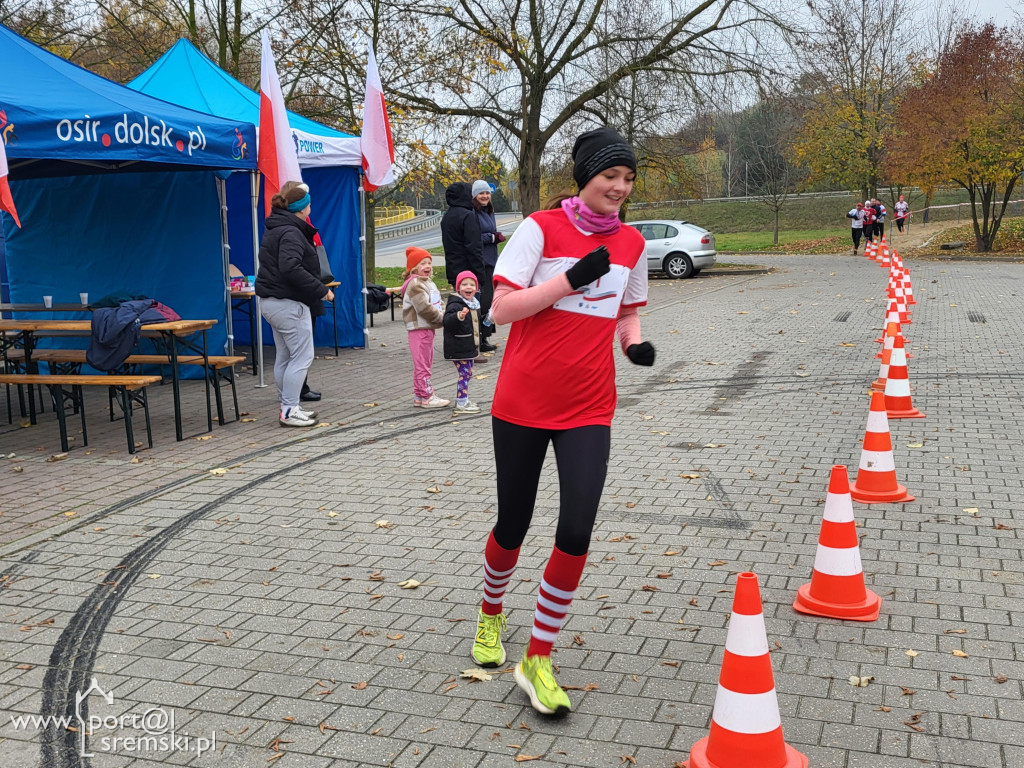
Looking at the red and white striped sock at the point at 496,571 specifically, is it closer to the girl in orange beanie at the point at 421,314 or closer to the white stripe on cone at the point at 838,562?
the white stripe on cone at the point at 838,562

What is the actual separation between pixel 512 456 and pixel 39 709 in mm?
1970

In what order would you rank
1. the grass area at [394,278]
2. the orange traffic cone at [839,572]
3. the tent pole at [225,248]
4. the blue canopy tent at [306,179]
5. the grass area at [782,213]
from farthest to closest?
the grass area at [782,213], the grass area at [394,278], the blue canopy tent at [306,179], the tent pole at [225,248], the orange traffic cone at [839,572]

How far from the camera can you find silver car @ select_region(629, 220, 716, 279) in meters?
26.7

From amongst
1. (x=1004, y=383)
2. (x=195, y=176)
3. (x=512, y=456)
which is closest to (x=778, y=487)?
(x=512, y=456)

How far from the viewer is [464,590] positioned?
15.6 feet

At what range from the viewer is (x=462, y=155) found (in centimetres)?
2444

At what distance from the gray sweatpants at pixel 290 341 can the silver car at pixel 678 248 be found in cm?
1880

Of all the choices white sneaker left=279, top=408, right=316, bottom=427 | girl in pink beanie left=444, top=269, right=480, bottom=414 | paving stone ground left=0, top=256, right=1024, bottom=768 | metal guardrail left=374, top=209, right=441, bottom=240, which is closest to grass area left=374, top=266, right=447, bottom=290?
girl in pink beanie left=444, top=269, right=480, bottom=414

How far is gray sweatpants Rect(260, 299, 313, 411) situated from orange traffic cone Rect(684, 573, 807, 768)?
613 cm

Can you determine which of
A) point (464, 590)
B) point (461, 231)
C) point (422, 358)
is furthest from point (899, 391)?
point (461, 231)

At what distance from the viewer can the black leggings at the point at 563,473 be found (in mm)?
3396

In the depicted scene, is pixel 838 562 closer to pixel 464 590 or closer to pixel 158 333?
pixel 464 590

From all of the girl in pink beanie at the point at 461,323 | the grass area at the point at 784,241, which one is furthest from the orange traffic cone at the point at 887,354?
the grass area at the point at 784,241

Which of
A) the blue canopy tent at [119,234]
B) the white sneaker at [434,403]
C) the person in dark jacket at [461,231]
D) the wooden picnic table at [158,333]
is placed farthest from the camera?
the person in dark jacket at [461,231]
